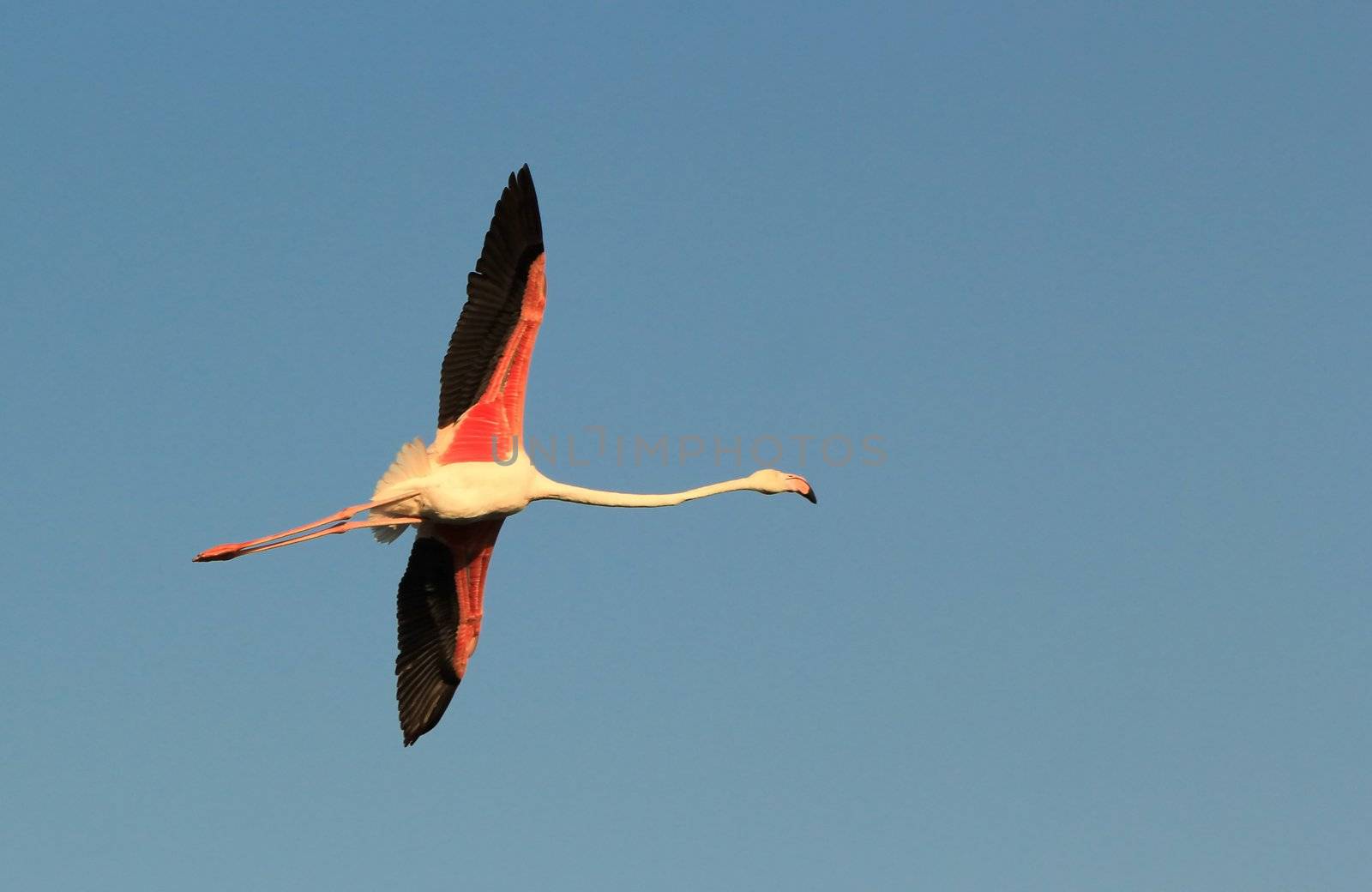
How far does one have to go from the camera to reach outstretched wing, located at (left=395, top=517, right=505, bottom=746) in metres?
23.0

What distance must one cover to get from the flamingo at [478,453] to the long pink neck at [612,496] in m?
0.01

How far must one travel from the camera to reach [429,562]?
2297 centimetres

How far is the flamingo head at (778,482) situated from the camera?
2350 cm

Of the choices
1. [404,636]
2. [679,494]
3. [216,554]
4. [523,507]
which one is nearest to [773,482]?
[679,494]

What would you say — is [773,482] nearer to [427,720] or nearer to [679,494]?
[679,494]

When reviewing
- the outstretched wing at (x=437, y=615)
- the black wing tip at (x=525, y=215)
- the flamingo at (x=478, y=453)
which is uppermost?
the black wing tip at (x=525, y=215)

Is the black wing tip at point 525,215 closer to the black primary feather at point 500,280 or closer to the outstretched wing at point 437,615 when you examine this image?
the black primary feather at point 500,280

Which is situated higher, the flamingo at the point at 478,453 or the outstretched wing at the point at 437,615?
the flamingo at the point at 478,453

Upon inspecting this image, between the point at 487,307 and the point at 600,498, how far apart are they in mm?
2766

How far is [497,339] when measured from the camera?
21.4m

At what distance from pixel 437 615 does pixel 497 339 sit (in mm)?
3919

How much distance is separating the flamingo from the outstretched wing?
0.02 m

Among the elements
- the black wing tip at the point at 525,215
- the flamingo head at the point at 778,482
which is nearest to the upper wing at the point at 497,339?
the black wing tip at the point at 525,215

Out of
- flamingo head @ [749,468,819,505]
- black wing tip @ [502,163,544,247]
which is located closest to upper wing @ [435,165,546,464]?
black wing tip @ [502,163,544,247]
